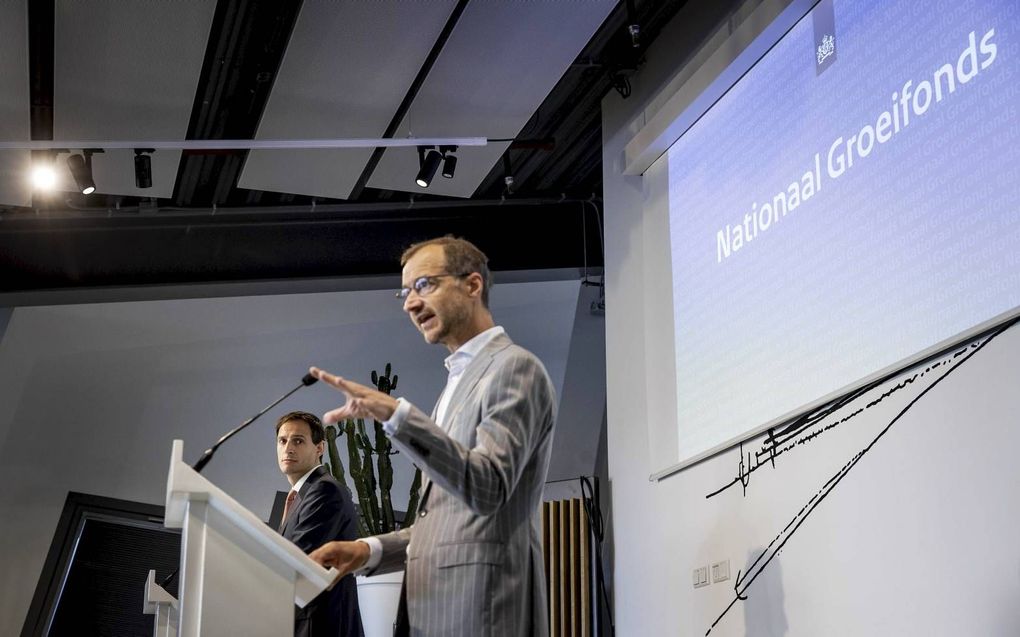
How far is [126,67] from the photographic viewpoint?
466 cm

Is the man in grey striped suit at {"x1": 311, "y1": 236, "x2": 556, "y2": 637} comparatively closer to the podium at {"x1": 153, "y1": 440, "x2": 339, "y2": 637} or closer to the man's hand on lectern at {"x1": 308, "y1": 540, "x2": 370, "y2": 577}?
the man's hand on lectern at {"x1": 308, "y1": 540, "x2": 370, "y2": 577}

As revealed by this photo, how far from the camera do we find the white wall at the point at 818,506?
8.95 ft

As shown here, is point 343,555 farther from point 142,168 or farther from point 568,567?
point 142,168

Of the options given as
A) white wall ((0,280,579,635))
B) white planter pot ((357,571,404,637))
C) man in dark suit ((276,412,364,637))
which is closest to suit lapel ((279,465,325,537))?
man in dark suit ((276,412,364,637))

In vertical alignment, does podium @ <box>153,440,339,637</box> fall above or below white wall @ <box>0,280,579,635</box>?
below

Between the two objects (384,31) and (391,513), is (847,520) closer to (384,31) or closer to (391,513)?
(384,31)

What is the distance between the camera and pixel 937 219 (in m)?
2.92

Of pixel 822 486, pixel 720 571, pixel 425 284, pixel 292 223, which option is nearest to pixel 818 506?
pixel 822 486

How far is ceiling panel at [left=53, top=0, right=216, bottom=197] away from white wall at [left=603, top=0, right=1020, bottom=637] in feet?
6.26

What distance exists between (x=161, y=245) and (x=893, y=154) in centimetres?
424

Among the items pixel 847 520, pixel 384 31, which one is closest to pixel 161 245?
pixel 384 31

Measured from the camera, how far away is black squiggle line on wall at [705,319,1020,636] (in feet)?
9.23

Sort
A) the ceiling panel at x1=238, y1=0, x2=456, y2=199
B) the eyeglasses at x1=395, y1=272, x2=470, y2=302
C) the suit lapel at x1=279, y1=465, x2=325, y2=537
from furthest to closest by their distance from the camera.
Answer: the ceiling panel at x1=238, y1=0, x2=456, y2=199 < the suit lapel at x1=279, y1=465, x2=325, y2=537 < the eyeglasses at x1=395, y1=272, x2=470, y2=302

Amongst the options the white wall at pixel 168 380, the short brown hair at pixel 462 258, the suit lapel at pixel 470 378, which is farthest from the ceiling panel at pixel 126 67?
the suit lapel at pixel 470 378
